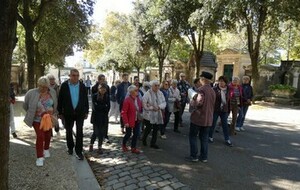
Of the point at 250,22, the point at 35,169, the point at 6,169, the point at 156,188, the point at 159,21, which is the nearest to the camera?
the point at 6,169

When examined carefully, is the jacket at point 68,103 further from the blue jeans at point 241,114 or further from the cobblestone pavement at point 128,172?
the blue jeans at point 241,114

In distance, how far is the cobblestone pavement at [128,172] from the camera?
505 cm

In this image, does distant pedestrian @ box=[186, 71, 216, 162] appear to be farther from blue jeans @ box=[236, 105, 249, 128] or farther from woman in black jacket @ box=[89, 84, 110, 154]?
blue jeans @ box=[236, 105, 249, 128]

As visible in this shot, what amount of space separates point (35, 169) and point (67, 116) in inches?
46.8

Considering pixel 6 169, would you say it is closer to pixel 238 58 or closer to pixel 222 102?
pixel 222 102

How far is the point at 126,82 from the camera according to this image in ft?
31.2

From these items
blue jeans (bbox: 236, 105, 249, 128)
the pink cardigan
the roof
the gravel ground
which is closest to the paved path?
the gravel ground

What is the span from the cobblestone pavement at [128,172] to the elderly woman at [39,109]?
42.0 inches

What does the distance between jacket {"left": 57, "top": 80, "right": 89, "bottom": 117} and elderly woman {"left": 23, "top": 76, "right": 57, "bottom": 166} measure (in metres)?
0.27

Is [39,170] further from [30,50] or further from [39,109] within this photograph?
[30,50]

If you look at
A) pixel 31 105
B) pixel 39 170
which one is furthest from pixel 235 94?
pixel 39 170

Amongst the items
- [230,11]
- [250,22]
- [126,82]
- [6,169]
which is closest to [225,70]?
[250,22]

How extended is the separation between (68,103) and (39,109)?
57cm

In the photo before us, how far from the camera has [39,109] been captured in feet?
18.9
